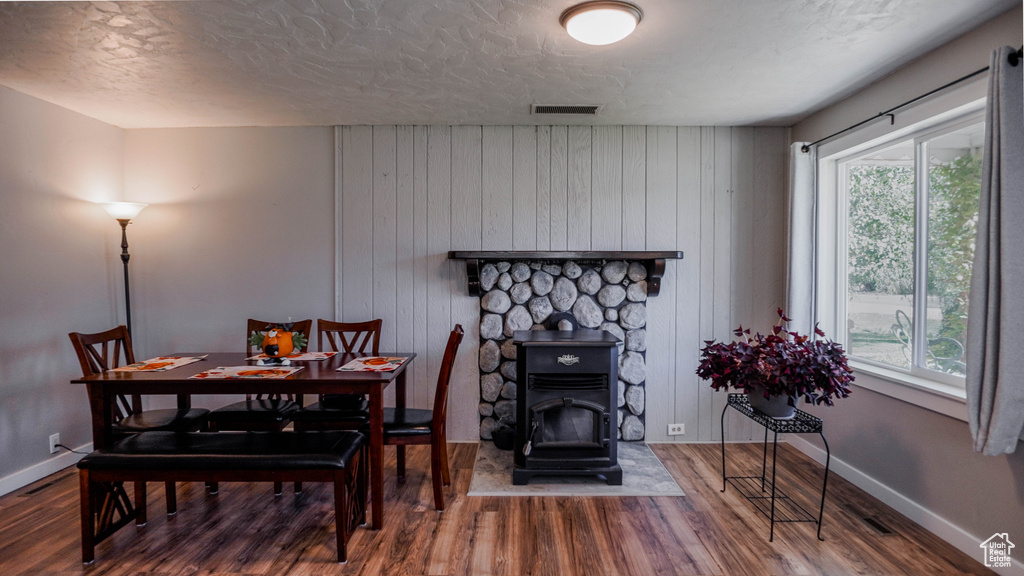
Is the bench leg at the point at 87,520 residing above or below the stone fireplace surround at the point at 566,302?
below

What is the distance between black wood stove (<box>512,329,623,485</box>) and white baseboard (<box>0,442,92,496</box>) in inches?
108

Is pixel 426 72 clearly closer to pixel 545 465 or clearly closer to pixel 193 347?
pixel 545 465

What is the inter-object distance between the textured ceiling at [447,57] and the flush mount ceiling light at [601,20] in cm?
6

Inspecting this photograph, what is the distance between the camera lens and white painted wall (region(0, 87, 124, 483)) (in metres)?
2.70

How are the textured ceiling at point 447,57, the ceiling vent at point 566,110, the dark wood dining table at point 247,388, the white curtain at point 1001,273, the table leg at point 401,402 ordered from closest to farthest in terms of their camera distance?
1. the white curtain at point 1001,273
2. the textured ceiling at point 447,57
3. the dark wood dining table at point 247,388
4. the table leg at point 401,402
5. the ceiling vent at point 566,110

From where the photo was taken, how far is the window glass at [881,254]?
2566 mm

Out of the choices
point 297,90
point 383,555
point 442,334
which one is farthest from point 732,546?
point 297,90

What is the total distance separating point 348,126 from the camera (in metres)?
3.41

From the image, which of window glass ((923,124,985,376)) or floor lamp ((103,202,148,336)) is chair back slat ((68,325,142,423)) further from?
window glass ((923,124,985,376))

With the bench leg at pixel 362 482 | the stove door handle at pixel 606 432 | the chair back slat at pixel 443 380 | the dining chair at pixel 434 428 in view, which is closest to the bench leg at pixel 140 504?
the bench leg at pixel 362 482

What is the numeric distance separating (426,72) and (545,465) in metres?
2.20

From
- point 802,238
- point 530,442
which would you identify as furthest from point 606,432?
point 802,238

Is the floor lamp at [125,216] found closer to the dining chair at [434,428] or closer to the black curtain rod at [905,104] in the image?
the dining chair at [434,428]

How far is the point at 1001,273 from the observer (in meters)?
1.83
